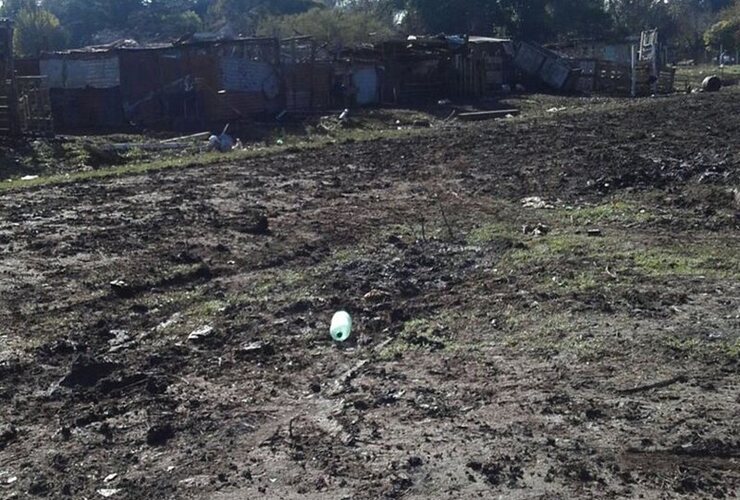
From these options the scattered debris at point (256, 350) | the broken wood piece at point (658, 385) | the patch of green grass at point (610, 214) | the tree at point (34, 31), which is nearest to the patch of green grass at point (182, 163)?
the patch of green grass at point (610, 214)

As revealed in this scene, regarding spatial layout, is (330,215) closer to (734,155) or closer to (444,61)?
(734,155)

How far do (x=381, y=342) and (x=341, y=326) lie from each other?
0.53m

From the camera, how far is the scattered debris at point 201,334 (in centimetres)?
812

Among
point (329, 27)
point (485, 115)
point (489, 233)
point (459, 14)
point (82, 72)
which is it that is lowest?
point (489, 233)

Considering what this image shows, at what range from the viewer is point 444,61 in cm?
4125

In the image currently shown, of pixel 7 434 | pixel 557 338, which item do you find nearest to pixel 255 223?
pixel 557 338

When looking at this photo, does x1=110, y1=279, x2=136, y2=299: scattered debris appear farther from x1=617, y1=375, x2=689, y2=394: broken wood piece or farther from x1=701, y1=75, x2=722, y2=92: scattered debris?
x1=701, y1=75, x2=722, y2=92: scattered debris

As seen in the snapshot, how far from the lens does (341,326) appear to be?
8.28 meters

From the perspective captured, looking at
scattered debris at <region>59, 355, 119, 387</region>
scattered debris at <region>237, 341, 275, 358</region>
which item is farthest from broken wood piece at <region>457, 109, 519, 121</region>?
scattered debris at <region>59, 355, 119, 387</region>

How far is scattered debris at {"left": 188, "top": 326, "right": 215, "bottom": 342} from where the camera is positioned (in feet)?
26.6

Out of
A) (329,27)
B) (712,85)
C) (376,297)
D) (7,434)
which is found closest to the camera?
(7,434)

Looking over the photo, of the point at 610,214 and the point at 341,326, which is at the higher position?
the point at 610,214

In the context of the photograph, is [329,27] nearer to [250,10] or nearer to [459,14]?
[459,14]

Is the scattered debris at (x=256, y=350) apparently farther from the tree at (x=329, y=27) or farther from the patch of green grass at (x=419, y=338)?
the tree at (x=329, y=27)
